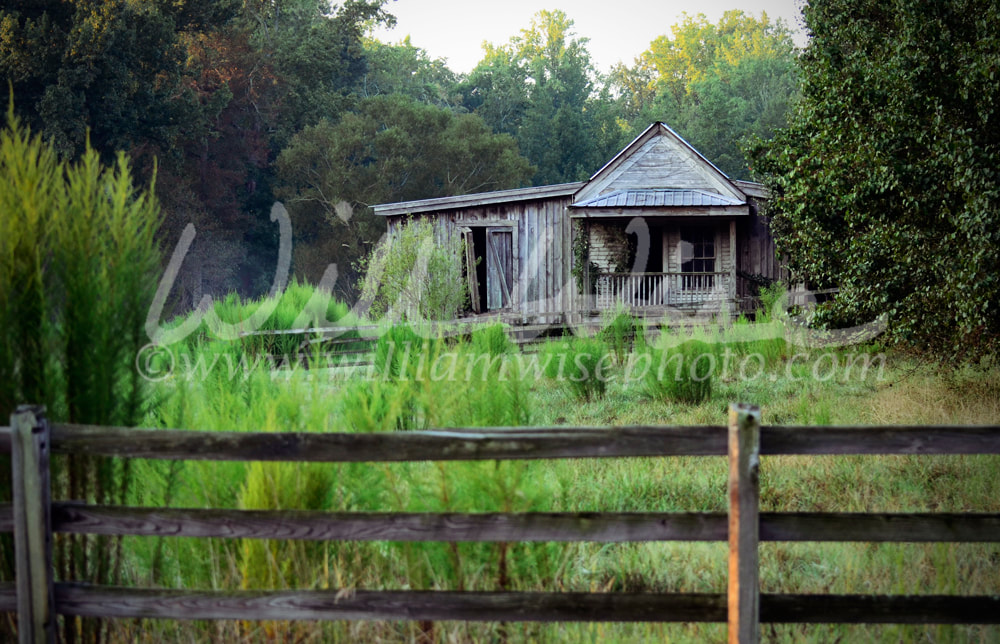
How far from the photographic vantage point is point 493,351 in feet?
31.0

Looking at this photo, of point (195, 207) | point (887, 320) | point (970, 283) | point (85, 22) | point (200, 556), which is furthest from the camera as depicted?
point (195, 207)

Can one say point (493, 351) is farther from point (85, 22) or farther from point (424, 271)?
point (85, 22)

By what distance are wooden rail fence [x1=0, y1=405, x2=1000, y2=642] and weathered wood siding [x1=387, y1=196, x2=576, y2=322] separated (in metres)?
16.8

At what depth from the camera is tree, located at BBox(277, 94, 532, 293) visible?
31719 mm

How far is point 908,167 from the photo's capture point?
781 cm

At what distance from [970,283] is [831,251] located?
2.37m

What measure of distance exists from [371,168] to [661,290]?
16837 millimetres

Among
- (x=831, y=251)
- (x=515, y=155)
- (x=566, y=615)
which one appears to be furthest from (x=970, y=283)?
(x=515, y=155)

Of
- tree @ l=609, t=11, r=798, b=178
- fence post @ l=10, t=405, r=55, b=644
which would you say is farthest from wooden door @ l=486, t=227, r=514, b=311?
tree @ l=609, t=11, r=798, b=178

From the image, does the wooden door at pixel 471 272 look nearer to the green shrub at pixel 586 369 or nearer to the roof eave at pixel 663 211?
the roof eave at pixel 663 211

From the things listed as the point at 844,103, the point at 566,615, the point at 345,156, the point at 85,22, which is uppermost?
the point at 85,22

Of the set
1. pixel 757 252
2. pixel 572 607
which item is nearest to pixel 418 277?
pixel 757 252

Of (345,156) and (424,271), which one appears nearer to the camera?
(424,271)

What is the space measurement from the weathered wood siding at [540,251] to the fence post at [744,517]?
55.6ft
